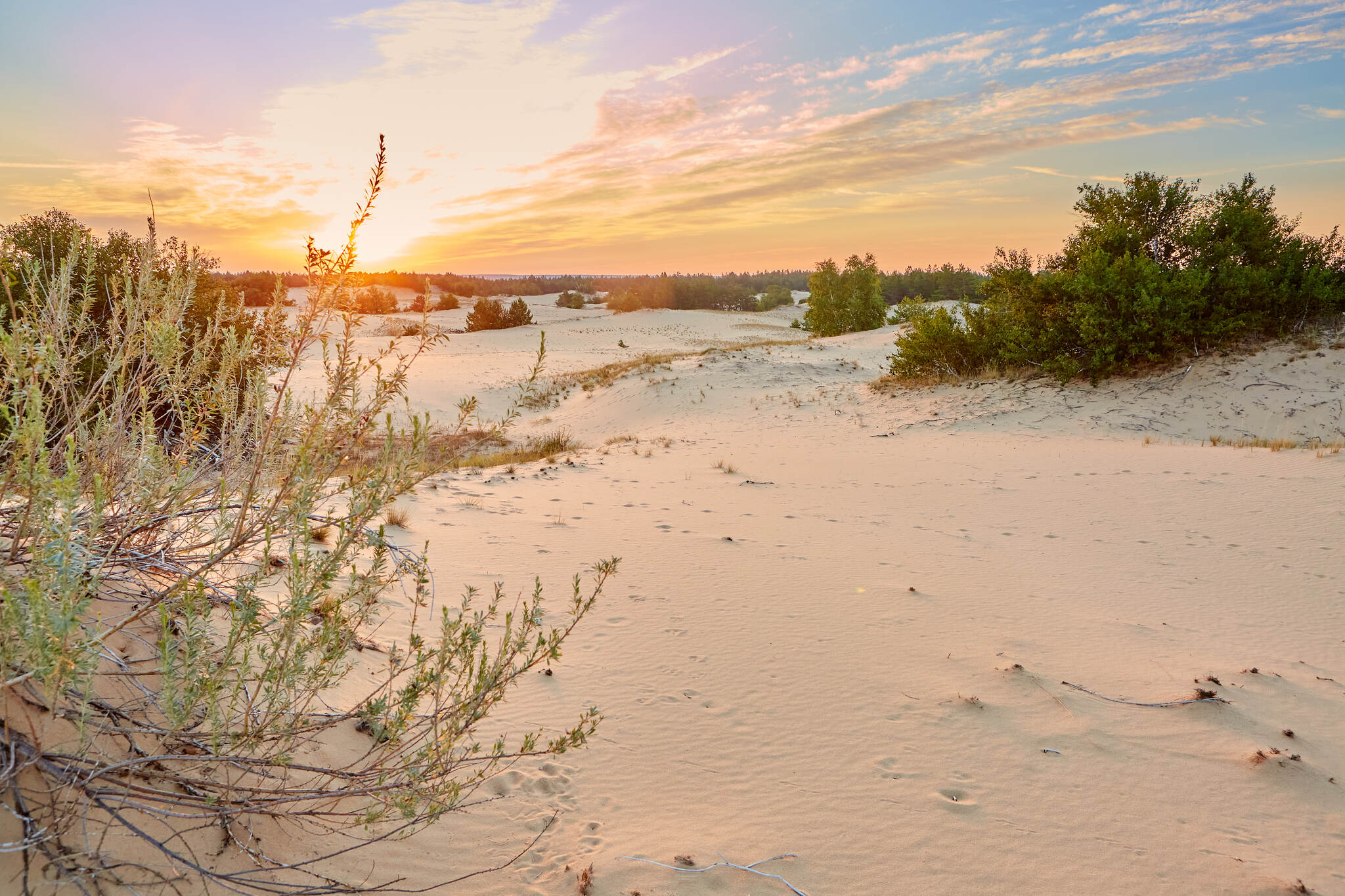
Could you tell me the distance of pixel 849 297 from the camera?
33.7 metres

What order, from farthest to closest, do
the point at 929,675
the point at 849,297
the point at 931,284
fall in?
the point at 931,284, the point at 849,297, the point at 929,675

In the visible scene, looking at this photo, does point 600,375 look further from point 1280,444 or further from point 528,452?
point 1280,444

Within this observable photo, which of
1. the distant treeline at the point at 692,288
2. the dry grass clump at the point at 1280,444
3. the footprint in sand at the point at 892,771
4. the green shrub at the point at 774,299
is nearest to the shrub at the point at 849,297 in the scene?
the distant treeline at the point at 692,288

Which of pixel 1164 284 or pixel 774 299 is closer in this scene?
pixel 1164 284

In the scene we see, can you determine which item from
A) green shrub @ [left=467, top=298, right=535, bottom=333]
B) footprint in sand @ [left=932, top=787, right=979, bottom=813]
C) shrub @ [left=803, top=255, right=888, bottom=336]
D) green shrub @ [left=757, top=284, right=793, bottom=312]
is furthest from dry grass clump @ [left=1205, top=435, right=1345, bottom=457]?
green shrub @ [left=757, top=284, right=793, bottom=312]

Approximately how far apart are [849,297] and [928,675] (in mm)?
31786

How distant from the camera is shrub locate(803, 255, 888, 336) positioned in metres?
33.2

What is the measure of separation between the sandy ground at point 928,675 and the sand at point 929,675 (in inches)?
0.6

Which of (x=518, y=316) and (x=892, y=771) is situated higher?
(x=518, y=316)

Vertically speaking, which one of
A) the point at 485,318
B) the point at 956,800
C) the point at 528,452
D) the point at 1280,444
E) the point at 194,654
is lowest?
the point at 956,800

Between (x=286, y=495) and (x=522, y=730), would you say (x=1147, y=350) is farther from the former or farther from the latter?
→ (x=286, y=495)

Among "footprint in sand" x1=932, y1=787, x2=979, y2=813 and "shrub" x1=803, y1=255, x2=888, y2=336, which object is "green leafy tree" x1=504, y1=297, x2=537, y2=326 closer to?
"shrub" x1=803, y1=255, x2=888, y2=336

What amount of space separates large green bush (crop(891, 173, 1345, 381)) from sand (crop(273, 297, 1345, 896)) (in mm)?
4587

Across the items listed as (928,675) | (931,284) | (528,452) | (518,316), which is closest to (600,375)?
(528,452)
